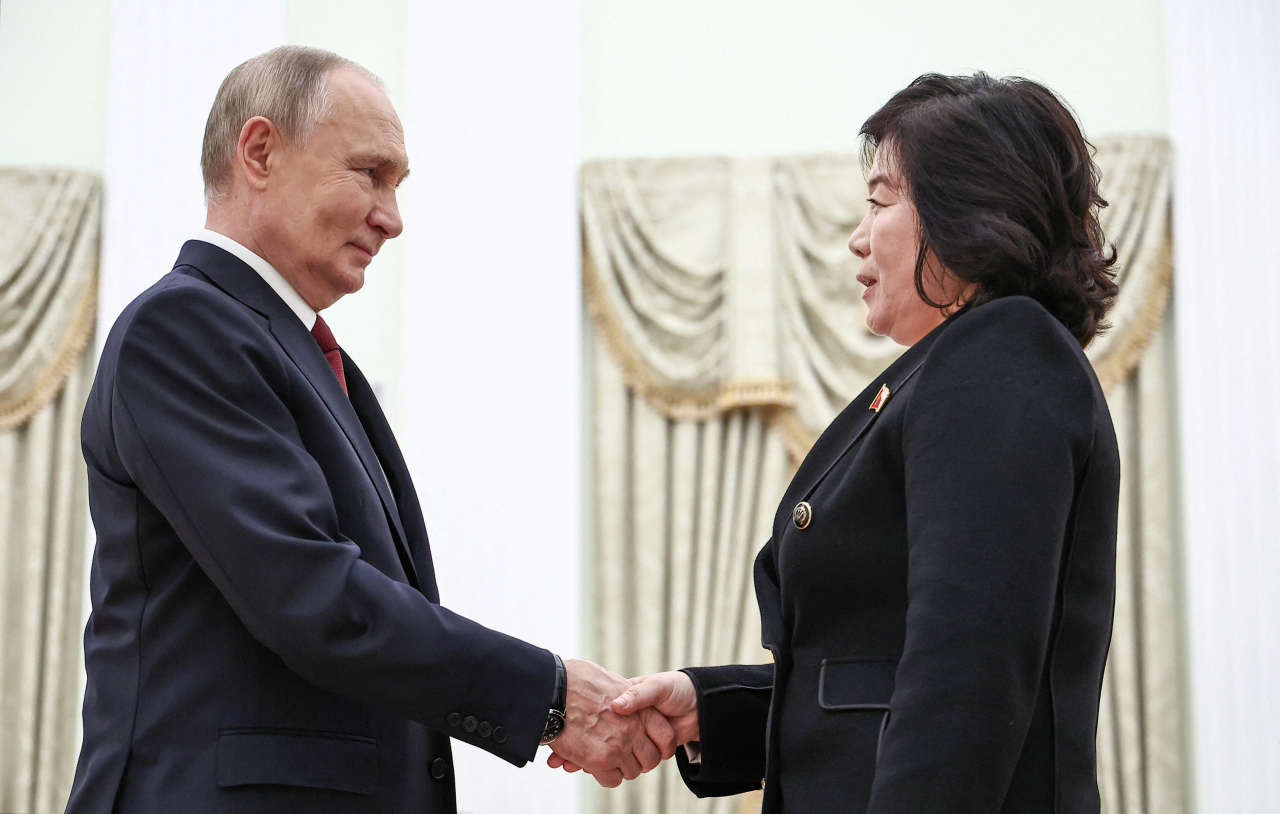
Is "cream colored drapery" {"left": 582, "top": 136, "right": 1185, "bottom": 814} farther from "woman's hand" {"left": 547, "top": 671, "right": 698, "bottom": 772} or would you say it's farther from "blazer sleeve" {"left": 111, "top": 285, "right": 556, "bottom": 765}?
"blazer sleeve" {"left": 111, "top": 285, "right": 556, "bottom": 765}

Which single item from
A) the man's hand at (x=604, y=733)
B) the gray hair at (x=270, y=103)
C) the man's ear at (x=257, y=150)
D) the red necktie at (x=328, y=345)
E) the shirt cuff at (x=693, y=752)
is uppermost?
the gray hair at (x=270, y=103)

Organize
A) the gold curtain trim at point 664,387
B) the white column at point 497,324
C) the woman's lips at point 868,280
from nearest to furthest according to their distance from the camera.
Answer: the woman's lips at point 868,280
the white column at point 497,324
the gold curtain trim at point 664,387

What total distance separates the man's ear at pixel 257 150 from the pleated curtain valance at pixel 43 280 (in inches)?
166

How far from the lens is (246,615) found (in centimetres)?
174

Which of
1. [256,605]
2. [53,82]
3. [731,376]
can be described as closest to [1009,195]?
[256,605]

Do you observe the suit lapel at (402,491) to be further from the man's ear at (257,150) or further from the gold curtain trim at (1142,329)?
the gold curtain trim at (1142,329)

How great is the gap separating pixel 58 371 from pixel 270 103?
14.0 feet

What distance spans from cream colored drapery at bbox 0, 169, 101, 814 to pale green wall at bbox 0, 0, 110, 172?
27cm

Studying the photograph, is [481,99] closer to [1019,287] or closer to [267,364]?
[267,364]

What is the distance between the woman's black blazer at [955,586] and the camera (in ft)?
4.46

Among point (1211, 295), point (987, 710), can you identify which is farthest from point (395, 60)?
point (987, 710)

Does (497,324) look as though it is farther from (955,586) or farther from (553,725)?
(955,586)

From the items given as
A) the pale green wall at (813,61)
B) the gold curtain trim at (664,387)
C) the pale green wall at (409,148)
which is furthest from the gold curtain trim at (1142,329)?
the pale green wall at (409,148)

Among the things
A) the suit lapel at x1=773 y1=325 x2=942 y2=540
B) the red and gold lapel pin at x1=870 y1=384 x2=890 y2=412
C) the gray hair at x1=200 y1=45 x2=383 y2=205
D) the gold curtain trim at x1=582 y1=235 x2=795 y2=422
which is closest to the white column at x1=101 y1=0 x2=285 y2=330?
the gold curtain trim at x1=582 y1=235 x2=795 y2=422
